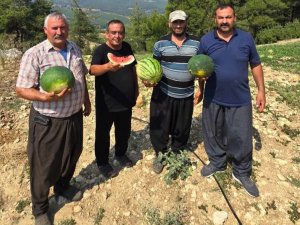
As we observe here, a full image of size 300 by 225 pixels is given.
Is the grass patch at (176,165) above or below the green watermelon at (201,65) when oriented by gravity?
below

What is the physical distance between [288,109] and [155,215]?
4662mm

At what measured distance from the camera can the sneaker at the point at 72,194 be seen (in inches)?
196

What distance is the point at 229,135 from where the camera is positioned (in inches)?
190

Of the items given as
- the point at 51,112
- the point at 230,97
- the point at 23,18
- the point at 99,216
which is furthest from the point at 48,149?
the point at 23,18

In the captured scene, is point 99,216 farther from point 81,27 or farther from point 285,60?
point 81,27

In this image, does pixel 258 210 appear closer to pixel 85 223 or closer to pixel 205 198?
pixel 205 198

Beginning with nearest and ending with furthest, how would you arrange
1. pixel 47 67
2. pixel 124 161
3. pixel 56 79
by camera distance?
1. pixel 56 79
2. pixel 47 67
3. pixel 124 161

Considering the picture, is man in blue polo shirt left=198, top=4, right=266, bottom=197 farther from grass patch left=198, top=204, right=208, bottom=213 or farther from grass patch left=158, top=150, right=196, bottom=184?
grass patch left=198, top=204, right=208, bottom=213

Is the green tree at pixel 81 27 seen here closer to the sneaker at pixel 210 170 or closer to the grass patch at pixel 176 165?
the grass patch at pixel 176 165

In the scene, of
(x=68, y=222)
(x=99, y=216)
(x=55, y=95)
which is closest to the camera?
(x=55, y=95)

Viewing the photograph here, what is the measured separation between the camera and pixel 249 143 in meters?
4.81

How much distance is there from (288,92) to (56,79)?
669 cm

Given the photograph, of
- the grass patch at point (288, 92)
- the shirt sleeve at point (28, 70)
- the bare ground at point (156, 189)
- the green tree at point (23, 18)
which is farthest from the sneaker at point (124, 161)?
the green tree at point (23, 18)

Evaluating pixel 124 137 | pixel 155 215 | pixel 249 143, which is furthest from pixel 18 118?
pixel 249 143
